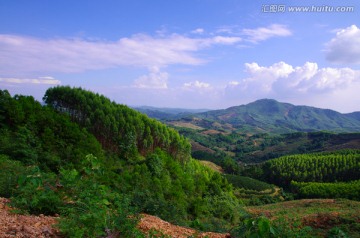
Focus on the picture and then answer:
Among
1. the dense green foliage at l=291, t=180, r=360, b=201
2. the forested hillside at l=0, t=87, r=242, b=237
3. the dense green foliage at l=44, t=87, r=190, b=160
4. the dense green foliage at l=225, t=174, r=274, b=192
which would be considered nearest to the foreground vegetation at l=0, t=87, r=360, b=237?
the forested hillside at l=0, t=87, r=242, b=237

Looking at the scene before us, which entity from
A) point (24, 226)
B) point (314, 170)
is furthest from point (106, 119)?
point (314, 170)

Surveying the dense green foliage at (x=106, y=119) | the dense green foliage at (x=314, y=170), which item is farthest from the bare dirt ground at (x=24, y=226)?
the dense green foliage at (x=314, y=170)

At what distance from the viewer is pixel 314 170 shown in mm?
95062

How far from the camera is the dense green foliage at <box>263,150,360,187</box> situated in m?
89.8

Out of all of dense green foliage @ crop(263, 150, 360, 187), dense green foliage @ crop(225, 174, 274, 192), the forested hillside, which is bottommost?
dense green foliage @ crop(225, 174, 274, 192)

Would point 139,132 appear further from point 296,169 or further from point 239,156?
point 239,156

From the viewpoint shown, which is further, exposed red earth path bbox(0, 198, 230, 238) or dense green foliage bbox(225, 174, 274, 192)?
dense green foliage bbox(225, 174, 274, 192)

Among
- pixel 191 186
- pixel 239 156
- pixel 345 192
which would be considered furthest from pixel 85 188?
pixel 239 156

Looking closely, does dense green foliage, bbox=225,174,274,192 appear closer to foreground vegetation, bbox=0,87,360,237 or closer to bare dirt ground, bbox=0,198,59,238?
foreground vegetation, bbox=0,87,360,237

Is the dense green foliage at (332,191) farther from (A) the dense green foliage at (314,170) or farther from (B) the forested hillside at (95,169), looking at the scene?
(B) the forested hillside at (95,169)

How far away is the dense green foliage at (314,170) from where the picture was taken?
89.8 m

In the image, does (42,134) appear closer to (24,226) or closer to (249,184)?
(24,226)

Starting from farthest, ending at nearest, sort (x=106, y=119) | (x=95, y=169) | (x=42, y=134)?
(x=106, y=119) → (x=42, y=134) → (x=95, y=169)

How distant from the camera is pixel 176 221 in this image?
1293cm
